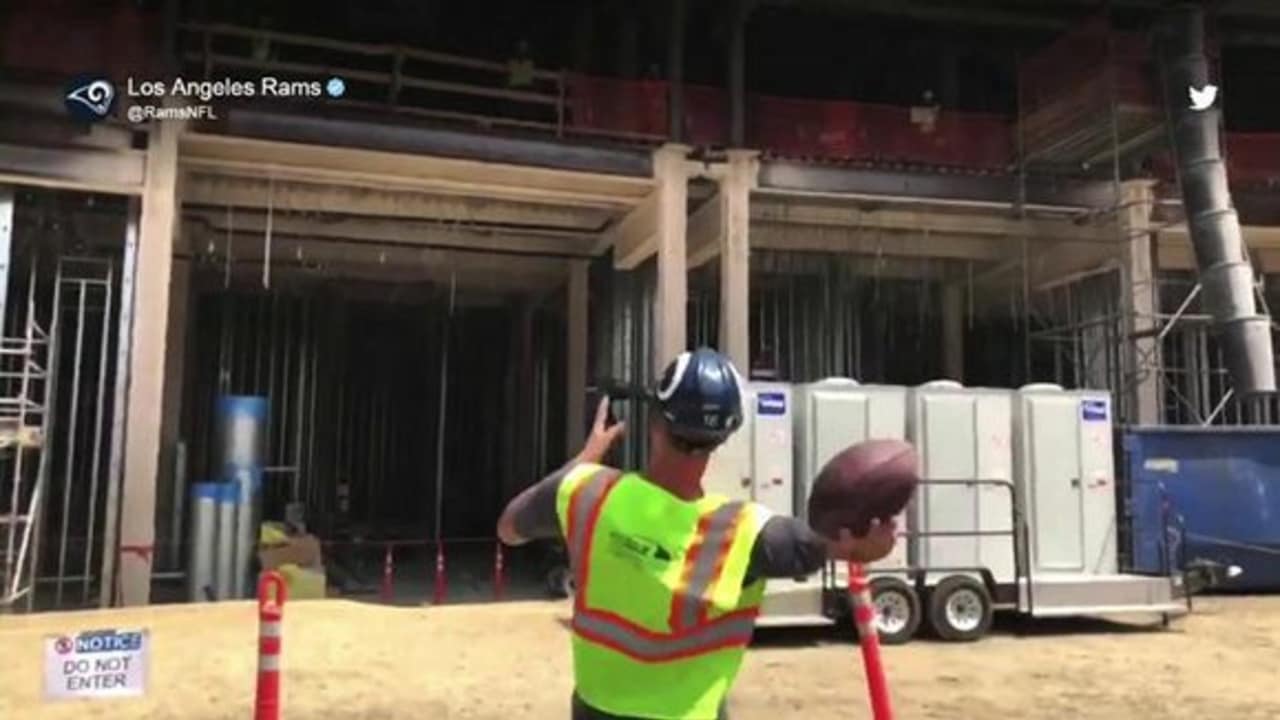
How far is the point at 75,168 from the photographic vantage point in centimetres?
1380

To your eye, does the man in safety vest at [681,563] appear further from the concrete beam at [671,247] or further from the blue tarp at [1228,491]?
the blue tarp at [1228,491]

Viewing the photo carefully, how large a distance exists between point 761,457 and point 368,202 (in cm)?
768

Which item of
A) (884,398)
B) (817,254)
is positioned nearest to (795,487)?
(884,398)

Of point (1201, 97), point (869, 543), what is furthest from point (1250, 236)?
point (869, 543)

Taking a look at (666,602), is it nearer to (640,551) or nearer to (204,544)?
(640,551)

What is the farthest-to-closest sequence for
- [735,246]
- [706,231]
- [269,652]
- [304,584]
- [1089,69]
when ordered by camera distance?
[706,231], [1089,69], [735,246], [304,584], [269,652]

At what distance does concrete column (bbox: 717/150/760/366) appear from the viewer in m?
15.8

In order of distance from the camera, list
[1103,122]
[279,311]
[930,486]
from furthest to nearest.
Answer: [279,311], [1103,122], [930,486]

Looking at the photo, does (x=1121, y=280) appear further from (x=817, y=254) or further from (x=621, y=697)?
(x=621, y=697)

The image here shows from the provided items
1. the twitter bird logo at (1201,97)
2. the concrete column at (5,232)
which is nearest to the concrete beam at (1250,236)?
the twitter bird logo at (1201,97)

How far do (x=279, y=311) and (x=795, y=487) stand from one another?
1244 centimetres

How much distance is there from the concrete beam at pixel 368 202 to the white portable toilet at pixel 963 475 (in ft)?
22.7

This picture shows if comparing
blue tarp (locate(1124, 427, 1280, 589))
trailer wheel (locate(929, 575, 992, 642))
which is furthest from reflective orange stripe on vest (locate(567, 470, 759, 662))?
blue tarp (locate(1124, 427, 1280, 589))

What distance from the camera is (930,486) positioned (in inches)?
479
